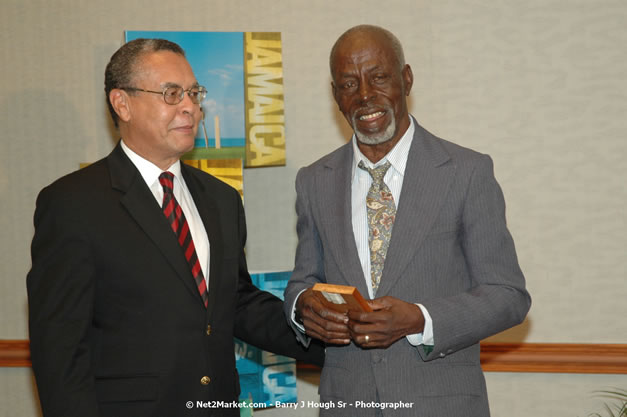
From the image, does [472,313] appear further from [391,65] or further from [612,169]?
[612,169]

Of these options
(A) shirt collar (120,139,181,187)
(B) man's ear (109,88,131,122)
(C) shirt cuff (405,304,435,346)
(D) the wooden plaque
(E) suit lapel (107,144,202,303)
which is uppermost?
(B) man's ear (109,88,131,122)

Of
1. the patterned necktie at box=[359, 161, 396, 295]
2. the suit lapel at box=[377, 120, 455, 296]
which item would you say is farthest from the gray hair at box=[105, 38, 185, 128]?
the suit lapel at box=[377, 120, 455, 296]

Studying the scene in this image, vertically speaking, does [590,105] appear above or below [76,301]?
above

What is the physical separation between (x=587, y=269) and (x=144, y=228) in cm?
238

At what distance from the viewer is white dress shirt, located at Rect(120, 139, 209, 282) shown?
2432 mm

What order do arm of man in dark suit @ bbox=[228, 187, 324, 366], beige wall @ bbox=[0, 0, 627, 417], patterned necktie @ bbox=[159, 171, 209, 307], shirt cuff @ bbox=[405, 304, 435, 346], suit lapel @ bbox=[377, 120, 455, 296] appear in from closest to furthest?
1. shirt cuff @ bbox=[405, 304, 435, 346]
2. suit lapel @ bbox=[377, 120, 455, 296]
3. patterned necktie @ bbox=[159, 171, 209, 307]
4. arm of man in dark suit @ bbox=[228, 187, 324, 366]
5. beige wall @ bbox=[0, 0, 627, 417]

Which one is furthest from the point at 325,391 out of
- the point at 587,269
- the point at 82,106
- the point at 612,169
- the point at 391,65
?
the point at 82,106

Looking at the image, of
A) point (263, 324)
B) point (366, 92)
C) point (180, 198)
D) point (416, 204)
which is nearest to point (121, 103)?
point (180, 198)

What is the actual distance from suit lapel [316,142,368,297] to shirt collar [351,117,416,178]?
0.05 m

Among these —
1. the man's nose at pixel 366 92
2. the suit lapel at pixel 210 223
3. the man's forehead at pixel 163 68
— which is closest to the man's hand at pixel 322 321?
the suit lapel at pixel 210 223

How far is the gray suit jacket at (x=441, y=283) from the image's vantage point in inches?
79.5

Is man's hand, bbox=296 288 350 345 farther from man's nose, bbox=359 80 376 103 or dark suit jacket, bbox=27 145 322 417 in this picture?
man's nose, bbox=359 80 376 103

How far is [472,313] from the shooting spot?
1.99 meters

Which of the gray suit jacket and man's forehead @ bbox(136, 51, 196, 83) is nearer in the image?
the gray suit jacket
